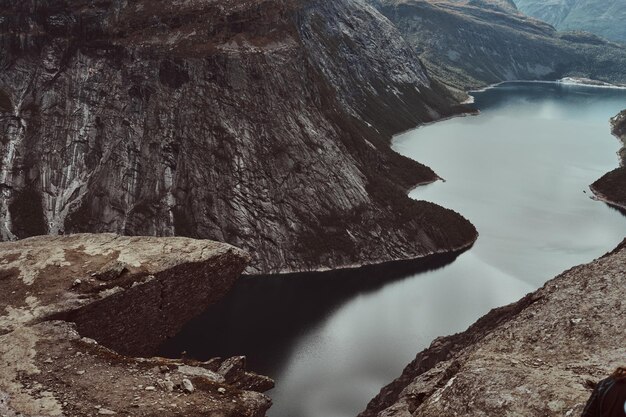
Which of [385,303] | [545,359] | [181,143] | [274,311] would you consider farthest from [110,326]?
[181,143]

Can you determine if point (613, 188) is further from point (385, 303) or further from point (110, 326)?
point (110, 326)

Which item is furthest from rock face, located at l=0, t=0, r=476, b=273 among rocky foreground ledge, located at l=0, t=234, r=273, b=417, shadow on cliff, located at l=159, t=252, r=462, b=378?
rocky foreground ledge, located at l=0, t=234, r=273, b=417

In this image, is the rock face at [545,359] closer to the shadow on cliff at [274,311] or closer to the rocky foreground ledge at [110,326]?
the rocky foreground ledge at [110,326]

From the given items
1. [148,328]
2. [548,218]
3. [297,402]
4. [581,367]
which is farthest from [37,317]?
[548,218]

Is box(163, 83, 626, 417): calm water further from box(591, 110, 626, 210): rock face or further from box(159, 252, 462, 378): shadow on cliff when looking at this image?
box(591, 110, 626, 210): rock face

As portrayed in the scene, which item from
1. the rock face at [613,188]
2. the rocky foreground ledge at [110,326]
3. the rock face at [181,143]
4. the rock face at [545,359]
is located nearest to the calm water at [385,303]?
the rock face at [613,188]

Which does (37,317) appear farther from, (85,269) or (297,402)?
(297,402)
